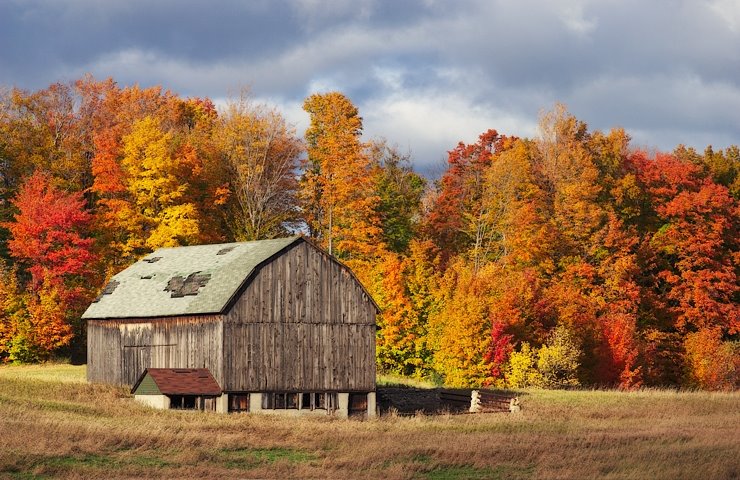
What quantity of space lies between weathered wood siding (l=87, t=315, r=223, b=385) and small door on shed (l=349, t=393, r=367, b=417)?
711 cm

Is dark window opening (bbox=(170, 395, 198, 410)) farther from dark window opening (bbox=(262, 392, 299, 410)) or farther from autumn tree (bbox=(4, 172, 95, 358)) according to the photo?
autumn tree (bbox=(4, 172, 95, 358))

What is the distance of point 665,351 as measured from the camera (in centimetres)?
7825

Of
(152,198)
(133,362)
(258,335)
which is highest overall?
(152,198)

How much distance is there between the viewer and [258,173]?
85.0 m

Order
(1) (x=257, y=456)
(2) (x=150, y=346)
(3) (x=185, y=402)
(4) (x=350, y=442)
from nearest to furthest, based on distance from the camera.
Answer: (1) (x=257, y=456) → (4) (x=350, y=442) → (3) (x=185, y=402) → (2) (x=150, y=346)

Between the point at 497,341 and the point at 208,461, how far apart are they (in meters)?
36.5

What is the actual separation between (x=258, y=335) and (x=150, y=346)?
255 inches

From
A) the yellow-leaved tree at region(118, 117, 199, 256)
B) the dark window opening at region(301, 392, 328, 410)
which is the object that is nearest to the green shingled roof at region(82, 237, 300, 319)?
the dark window opening at region(301, 392, 328, 410)

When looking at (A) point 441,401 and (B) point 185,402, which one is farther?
(A) point 441,401

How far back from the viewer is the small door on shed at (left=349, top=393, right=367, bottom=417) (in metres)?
56.6

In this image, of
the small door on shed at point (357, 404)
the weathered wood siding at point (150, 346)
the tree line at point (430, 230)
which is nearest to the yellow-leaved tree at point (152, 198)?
the tree line at point (430, 230)

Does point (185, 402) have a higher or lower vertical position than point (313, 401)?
higher

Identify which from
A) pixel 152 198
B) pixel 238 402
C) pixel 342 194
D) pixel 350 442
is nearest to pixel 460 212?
pixel 342 194

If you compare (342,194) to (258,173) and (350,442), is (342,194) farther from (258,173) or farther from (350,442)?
(350,442)
